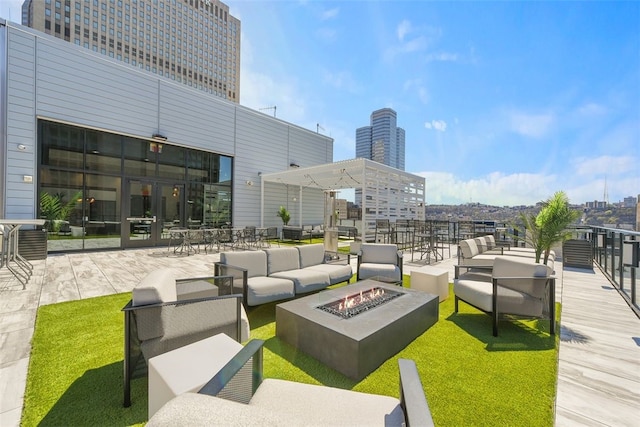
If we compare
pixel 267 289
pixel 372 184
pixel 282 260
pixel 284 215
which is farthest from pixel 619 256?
pixel 284 215

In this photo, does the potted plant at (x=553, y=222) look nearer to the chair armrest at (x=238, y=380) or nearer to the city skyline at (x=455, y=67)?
the city skyline at (x=455, y=67)

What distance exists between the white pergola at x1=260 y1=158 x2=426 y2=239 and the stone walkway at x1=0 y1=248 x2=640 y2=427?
13.7 ft

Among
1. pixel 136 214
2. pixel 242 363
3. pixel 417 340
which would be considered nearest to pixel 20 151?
pixel 136 214

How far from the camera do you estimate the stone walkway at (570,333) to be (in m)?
1.84

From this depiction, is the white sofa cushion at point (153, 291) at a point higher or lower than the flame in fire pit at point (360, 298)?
higher

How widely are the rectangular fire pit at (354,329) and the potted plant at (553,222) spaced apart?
330 centimetres

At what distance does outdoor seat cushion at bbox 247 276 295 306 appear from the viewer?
10.5 ft

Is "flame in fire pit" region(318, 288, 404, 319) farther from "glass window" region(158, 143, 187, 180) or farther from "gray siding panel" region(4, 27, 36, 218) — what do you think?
"glass window" region(158, 143, 187, 180)

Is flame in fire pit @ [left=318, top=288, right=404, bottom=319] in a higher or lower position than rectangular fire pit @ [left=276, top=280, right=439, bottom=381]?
higher

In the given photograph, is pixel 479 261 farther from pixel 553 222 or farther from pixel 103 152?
pixel 103 152

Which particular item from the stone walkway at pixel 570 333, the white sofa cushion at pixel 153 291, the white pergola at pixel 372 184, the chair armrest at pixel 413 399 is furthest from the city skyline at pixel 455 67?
the white sofa cushion at pixel 153 291

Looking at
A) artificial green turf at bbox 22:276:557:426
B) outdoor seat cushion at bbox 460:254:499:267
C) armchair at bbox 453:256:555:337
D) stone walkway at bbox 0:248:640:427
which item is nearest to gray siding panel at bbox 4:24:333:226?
stone walkway at bbox 0:248:640:427

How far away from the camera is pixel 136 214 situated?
8.90 meters

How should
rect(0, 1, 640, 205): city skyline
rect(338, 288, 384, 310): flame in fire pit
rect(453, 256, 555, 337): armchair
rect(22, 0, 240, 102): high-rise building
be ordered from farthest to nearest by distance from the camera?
rect(22, 0, 240, 102): high-rise building < rect(0, 1, 640, 205): city skyline < rect(453, 256, 555, 337): armchair < rect(338, 288, 384, 310): flame in fire pit
